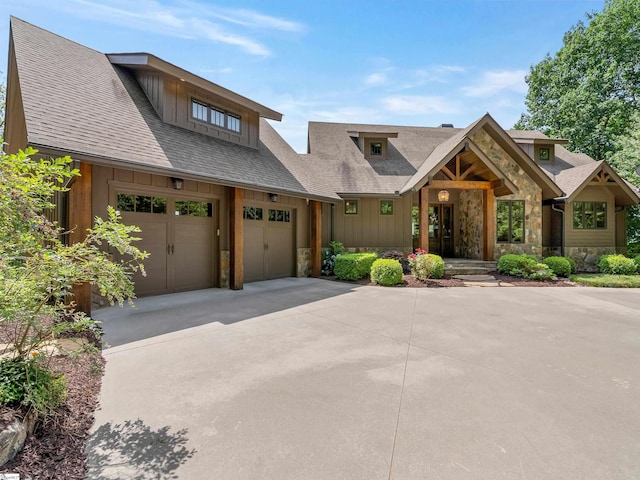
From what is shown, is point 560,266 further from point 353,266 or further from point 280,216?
point 280,216

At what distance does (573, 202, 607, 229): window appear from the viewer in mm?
13312

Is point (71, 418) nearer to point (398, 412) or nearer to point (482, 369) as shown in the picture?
point (398, 412)

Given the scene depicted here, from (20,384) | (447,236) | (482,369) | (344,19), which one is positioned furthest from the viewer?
(447,236)

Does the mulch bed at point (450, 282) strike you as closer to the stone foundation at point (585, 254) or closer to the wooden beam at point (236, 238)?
the wooden beam at point (236, 238)

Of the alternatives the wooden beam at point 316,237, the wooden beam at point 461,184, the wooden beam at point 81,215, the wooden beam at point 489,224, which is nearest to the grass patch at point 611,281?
the wooden beam at point 489,224

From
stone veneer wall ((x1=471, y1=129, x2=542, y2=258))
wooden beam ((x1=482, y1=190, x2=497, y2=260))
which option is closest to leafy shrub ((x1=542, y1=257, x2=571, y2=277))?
stone veneer wall ((x1=471, y1=129, x2=542, y2=258))

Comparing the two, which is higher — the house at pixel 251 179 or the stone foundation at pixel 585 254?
the house at pixel 251 179

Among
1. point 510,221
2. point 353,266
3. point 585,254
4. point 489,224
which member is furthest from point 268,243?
point 585,254

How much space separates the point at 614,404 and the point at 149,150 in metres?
8.60

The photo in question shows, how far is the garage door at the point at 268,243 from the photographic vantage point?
9578 mm

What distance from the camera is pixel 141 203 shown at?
23.0 feet

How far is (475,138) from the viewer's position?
1210cm

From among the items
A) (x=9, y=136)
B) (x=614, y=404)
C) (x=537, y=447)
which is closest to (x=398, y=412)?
(x=537, y=447)

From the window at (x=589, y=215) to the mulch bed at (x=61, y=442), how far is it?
17.5 metres
